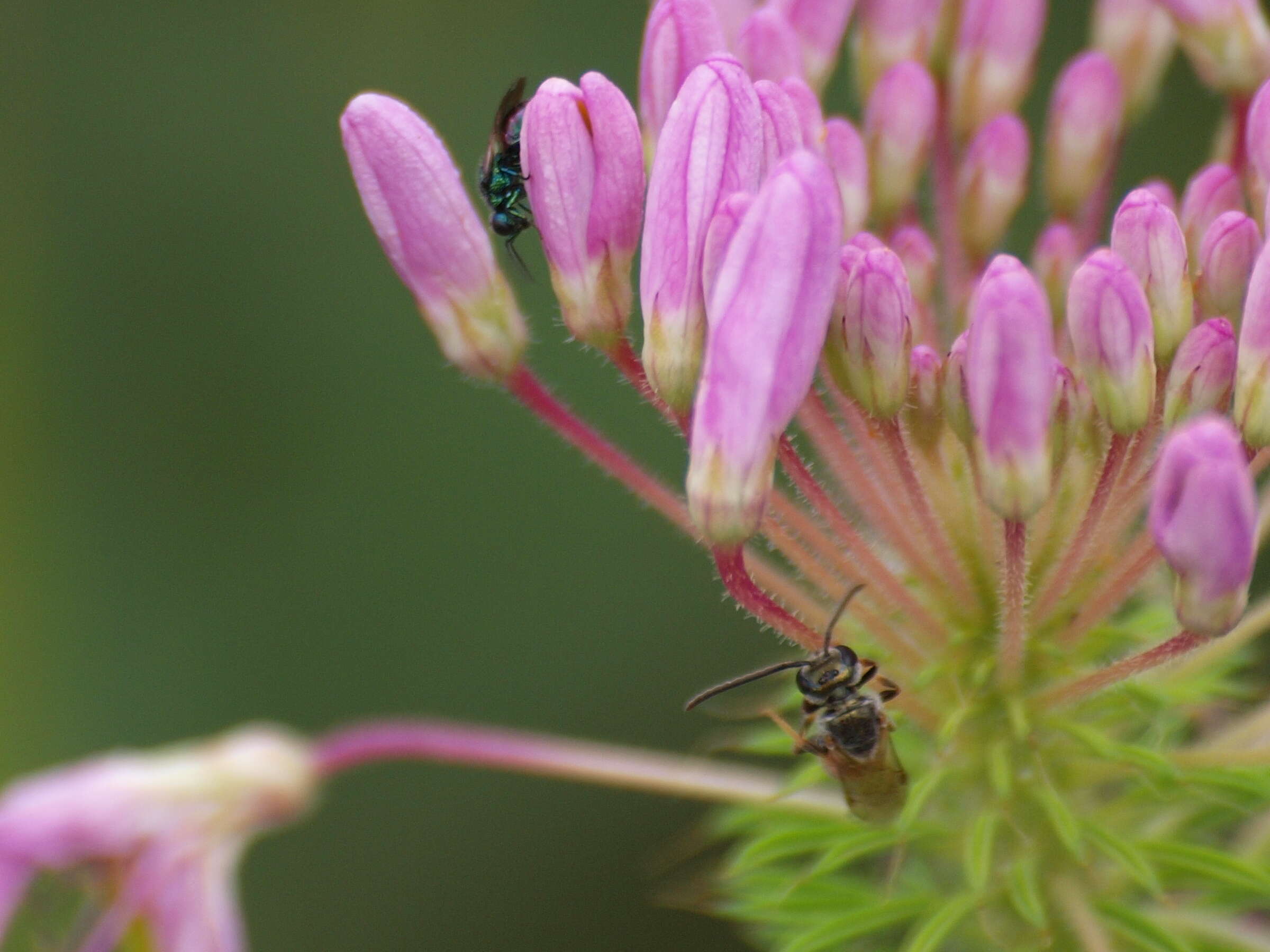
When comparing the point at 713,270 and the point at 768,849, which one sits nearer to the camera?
the point at 713,270

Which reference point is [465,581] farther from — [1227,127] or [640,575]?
[1227,127]

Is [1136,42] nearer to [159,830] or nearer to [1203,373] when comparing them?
[1203,373]

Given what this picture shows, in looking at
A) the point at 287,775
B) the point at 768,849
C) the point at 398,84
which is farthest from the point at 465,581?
the point at 768,849

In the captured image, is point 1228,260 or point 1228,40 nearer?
point 1228,260

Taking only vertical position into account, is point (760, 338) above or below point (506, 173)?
below

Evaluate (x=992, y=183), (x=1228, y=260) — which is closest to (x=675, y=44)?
(x=992, y=183)

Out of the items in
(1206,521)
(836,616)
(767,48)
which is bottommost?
(1206,521)

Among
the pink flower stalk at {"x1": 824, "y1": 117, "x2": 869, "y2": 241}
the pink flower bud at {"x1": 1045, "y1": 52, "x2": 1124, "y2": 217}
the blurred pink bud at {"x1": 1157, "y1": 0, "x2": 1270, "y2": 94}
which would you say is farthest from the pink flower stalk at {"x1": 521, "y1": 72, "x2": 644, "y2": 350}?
the blurred pink bud at {"x1": 1157, "y1": 0, "x2": 1270, "y2": 94}

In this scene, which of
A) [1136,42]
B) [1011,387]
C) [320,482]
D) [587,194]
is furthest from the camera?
[320,482]
